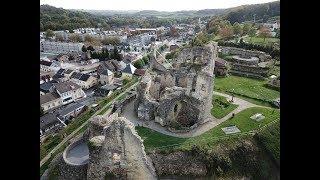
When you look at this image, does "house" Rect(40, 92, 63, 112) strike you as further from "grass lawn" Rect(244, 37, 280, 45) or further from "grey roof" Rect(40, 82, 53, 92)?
"grass lawn" Rect(244, 37, 280, 45)

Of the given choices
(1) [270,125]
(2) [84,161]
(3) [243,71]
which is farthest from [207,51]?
(2) [84,161]

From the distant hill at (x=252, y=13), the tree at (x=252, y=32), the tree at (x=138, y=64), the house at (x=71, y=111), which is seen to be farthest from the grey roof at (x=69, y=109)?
A: the distant hill at (x=252, y=13)

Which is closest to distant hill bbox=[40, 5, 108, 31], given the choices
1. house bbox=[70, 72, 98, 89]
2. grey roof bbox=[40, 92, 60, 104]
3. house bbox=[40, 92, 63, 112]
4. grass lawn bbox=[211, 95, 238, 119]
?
house bbox=[70, 72, 98, 89]

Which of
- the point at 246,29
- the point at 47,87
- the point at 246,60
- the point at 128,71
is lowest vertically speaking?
the point at 47,87

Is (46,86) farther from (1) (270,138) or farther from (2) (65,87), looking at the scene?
(1) (270,138)

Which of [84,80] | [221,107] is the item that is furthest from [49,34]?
[221,107]

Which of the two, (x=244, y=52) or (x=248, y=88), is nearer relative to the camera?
(x=248, y=88)
